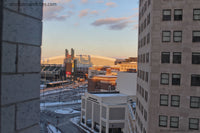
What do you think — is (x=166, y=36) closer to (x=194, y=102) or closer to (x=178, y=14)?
(x=178, y=14)

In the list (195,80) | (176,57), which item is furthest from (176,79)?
(176,57)

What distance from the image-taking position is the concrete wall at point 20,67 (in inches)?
133

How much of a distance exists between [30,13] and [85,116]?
6412 centimetres

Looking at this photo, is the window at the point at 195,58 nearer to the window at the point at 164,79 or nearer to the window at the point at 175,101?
the window at the point at 164,79

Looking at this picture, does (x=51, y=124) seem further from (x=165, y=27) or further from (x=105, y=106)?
(x=165, y=27)

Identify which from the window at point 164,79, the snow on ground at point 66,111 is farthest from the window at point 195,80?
the snow on ground at point 66,111

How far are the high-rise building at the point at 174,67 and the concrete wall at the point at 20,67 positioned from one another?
19.9m

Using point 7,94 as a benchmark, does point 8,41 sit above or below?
above

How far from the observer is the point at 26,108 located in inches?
153

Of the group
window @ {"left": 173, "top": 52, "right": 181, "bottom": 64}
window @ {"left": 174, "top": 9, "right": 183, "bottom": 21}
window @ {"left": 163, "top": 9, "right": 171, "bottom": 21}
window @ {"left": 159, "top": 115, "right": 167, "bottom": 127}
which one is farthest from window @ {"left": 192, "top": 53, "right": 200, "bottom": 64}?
window @ {"left": 159, "top": 115, "right": 167, "bottom": 127}

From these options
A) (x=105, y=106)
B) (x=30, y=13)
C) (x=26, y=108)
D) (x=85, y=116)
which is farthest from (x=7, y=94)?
(x=85, y=116)

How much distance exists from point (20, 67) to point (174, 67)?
21016 millimetres

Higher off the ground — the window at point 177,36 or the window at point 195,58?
the window at point 177,36

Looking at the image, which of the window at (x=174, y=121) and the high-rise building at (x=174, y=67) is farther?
the window at (x=174, y=121)
